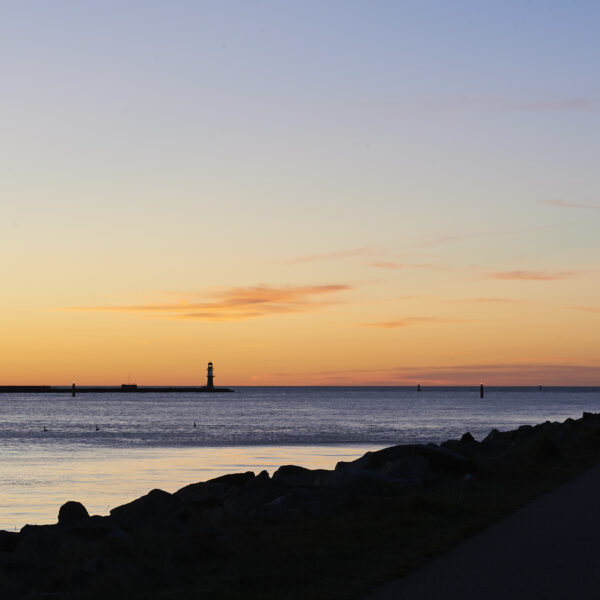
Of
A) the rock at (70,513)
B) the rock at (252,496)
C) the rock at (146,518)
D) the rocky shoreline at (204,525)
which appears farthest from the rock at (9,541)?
the rock at (252,496)

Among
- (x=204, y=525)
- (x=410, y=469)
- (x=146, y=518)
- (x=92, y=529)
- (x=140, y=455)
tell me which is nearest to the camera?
(x=92, y=529)

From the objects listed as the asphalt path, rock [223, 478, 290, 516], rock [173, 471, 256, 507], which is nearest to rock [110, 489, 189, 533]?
rock [223, 478, 290, 516]

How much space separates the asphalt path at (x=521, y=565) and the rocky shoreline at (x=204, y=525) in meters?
1.52

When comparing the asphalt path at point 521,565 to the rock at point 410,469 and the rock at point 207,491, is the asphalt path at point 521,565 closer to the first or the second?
the rock at point 410,469

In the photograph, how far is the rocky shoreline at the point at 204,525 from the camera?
9.48 meters

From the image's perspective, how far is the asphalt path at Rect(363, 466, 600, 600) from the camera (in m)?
8.61

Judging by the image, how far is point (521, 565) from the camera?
9938mm

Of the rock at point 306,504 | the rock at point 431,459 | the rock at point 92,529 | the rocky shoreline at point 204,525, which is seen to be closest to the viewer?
the rocky shoreline at point 204,525

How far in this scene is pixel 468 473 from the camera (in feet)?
66.4

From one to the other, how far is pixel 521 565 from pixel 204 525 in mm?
6882

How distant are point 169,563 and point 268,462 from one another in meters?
29.0

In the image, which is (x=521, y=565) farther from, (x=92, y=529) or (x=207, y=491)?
(x=207, y=491)

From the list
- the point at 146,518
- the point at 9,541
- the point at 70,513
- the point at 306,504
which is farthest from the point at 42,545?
the point at 306,504

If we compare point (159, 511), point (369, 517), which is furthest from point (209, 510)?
point (369, 517)
